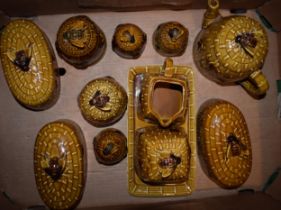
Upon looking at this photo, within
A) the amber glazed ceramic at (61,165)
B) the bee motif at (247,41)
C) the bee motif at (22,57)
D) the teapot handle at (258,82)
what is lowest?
the amber glazed ceramic at (61,165)

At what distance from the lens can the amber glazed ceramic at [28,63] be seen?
2.95ft

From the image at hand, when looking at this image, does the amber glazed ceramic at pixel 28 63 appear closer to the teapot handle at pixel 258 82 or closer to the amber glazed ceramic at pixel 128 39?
the amber glazed ceramic at pixel 128 39

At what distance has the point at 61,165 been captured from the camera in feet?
2.88

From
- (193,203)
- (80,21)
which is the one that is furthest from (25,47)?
(193,203)

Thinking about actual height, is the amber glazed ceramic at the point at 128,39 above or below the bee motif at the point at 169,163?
above

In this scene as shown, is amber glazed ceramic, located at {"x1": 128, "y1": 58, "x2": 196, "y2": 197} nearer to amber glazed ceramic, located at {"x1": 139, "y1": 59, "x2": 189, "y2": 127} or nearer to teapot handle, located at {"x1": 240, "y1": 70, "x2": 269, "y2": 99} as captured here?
amber glazed ceramic, located at {"x1": 139, "y1": 59, "x2": 189, "y2": 127}

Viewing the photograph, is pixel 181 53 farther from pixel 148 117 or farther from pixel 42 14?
pixel 42 14

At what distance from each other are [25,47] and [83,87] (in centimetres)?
20

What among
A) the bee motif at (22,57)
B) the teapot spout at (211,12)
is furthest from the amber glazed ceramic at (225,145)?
the bee motif at (22,57)

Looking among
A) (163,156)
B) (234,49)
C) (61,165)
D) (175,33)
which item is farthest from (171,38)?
(61,165)

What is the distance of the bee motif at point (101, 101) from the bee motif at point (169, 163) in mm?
179

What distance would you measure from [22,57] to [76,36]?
0.14 metres

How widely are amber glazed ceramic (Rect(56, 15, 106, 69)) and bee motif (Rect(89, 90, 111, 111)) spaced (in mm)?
98

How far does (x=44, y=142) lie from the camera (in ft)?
2.97
